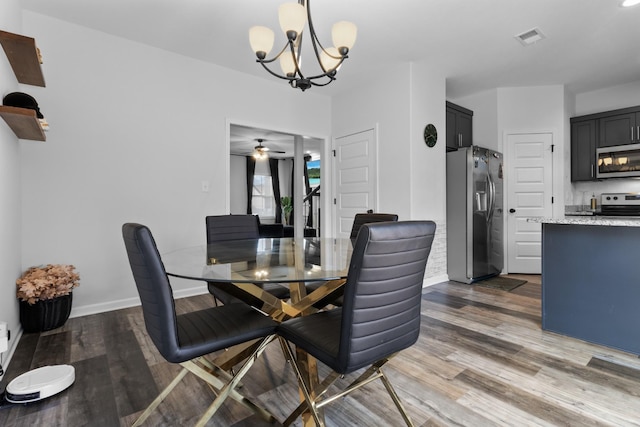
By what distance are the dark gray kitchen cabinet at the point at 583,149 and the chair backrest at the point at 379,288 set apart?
4.81 meters

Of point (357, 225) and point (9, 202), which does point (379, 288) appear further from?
point (9, 202)

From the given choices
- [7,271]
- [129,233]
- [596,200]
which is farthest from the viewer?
[596,200]

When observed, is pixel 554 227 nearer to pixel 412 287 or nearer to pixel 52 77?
pixel 412 287

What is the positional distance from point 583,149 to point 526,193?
103 cm

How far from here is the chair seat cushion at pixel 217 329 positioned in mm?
1224

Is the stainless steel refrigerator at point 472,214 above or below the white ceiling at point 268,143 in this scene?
below

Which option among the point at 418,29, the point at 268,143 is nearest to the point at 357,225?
the point at 418,29

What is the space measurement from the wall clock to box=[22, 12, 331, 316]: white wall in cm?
226

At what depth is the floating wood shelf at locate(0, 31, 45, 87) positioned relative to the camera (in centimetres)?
194

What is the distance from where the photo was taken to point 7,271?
2.13 meters

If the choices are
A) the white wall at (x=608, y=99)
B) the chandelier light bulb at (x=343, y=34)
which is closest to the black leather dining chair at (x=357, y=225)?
the chandelier light bulb at (x=343, y=34)

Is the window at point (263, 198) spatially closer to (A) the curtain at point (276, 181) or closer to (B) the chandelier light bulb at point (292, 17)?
(A) the curtain at point (276, 181)

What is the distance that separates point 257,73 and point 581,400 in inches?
160

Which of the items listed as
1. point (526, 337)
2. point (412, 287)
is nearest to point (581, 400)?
point (526, 337)
